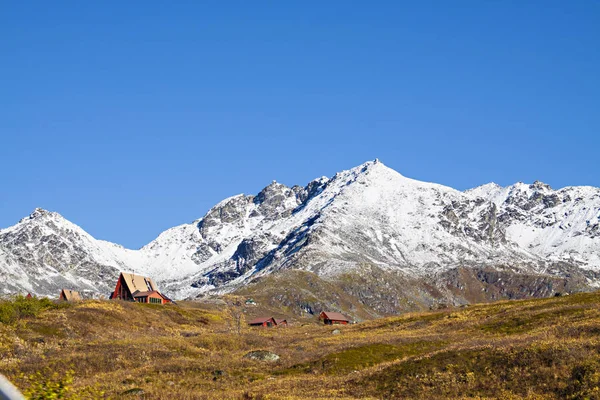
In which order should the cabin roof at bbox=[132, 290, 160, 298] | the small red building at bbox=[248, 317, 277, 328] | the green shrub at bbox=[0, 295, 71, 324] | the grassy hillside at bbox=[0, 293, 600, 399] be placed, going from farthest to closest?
the small red building at bbox=[248, 317, 277, 328], the cabin roof at bbox=[132, 290, 160, 298], the green shrub at bbox=[0, 295, 71, 324], the grassy hillside at bbox=[0, 293, 600, 399]

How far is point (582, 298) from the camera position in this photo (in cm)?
9900

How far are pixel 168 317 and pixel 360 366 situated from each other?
74344 mm

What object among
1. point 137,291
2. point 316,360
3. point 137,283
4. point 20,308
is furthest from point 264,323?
point 316,360

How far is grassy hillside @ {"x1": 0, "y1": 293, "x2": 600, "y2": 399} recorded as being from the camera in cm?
4478

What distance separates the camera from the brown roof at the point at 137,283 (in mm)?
168125

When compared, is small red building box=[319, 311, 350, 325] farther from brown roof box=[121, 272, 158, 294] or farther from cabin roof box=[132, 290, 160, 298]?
cabin roof box=[132, 290, 160, 298]

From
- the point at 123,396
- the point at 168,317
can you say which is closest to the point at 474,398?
the point at 123,396

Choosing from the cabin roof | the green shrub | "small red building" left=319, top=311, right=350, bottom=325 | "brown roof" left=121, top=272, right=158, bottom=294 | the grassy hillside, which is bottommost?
the grassy hillside

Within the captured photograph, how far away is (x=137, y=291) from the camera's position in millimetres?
165625

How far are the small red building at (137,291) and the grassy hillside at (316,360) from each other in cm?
5490

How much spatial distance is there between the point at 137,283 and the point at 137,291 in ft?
22.2

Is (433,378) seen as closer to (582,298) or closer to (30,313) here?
(582,298)

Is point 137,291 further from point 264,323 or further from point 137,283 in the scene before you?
point 264,323

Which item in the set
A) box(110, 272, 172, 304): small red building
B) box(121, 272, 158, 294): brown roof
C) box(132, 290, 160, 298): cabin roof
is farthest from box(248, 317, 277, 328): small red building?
box(121, 272, 158, 294): brown roof
